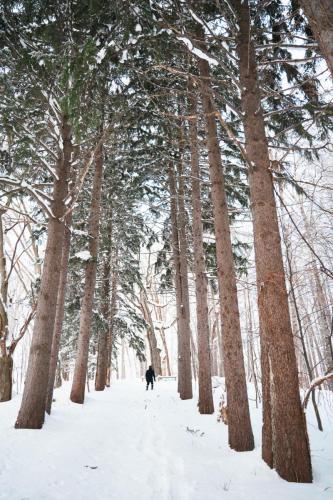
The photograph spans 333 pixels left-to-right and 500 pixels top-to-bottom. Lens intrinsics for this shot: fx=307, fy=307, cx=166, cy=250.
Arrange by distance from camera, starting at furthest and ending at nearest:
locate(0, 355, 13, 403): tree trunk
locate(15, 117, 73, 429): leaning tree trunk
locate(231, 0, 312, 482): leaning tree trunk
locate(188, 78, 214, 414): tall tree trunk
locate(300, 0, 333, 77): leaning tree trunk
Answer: locate(0, 355, 13, 403): tree trunk, locate(188, 78, 214, 414): tall tree trunk, locate(15, 117, 73, 429): leaning tree trunk, locate(231, 0, 312, 482): leaning tree trunk, locate(300, 0, 333, 77): leaning tree trunk

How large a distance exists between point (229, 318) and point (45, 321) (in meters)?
3.57

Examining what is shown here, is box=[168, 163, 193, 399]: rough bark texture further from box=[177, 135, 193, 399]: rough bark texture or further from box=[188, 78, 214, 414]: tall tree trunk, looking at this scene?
box=[188, 78, 214, 414]: tall tree trunk

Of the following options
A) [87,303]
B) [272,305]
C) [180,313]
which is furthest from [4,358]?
[272,305]

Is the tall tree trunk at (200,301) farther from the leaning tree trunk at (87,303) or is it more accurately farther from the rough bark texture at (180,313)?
the leaning tree trunk at (87,303)

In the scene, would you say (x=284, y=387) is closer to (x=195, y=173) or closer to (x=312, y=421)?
(x=312, y=421)

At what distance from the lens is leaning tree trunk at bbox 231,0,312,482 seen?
3.46m

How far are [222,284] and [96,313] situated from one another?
8.38m

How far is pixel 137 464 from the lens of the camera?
4.18 m

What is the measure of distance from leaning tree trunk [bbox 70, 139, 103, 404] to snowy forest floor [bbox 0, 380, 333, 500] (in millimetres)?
2844

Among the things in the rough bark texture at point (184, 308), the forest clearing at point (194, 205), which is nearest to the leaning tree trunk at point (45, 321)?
the forest clearing at point (194, 205)

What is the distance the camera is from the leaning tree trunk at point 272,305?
3461 millimetres

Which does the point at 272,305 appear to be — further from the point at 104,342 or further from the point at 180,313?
the point at 104,342

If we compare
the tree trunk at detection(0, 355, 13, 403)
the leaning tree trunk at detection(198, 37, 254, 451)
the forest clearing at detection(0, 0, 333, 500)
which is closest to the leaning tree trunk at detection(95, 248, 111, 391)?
the forest clearing at detection(0, 0, 333, 500)

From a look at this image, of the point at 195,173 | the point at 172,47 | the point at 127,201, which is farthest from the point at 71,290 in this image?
the point at 172,47
